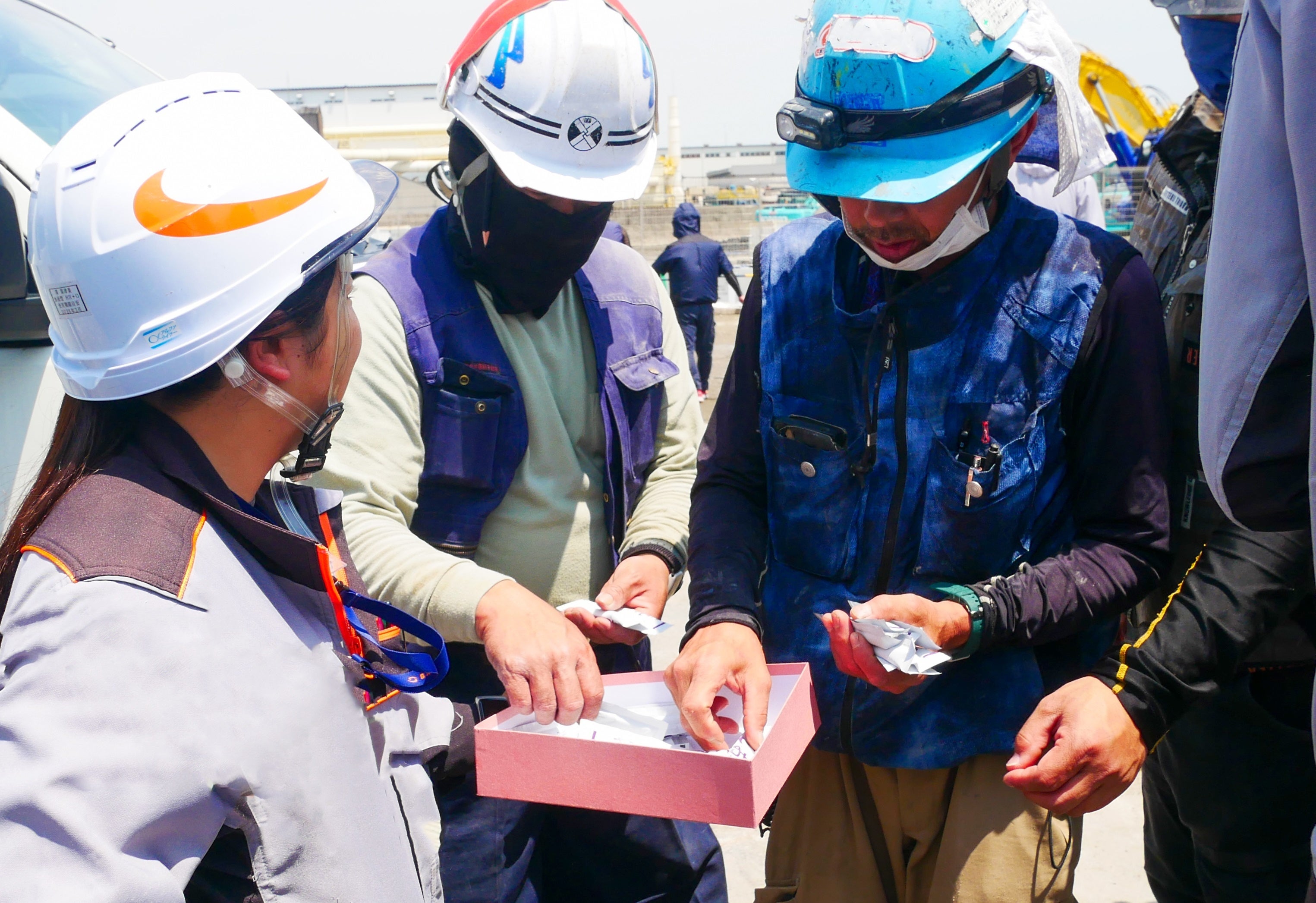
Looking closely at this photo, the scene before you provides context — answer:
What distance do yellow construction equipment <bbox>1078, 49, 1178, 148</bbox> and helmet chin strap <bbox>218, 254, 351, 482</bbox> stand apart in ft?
22.3

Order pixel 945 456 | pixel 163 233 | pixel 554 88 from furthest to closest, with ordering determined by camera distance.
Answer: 1. pixel 554 88
2. pixel 945 456
3. pixel 163 233

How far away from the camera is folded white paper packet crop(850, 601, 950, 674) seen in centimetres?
150

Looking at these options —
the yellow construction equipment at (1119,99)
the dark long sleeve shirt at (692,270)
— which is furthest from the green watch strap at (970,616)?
the dark long sleeve shirt at (692,270)

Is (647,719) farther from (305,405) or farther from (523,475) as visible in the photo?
(305,405)

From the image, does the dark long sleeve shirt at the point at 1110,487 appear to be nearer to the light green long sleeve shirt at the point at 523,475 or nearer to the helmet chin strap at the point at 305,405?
the light green long sleeve shirt at the point at 523,475

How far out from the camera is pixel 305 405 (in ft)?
4.78

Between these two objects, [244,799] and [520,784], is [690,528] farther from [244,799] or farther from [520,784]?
[244,799]

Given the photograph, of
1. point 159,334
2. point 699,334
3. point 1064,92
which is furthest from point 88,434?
point 699,334

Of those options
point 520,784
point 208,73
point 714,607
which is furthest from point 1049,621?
point 208,73

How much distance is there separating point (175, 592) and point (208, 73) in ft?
2.33

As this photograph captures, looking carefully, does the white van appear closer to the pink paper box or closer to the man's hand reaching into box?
the pink paper box

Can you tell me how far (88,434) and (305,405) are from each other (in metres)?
0.27

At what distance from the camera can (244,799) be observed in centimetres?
117

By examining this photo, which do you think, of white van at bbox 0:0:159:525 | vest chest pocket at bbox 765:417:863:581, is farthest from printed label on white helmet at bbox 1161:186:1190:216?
white van at bbox 0:0:159:525
